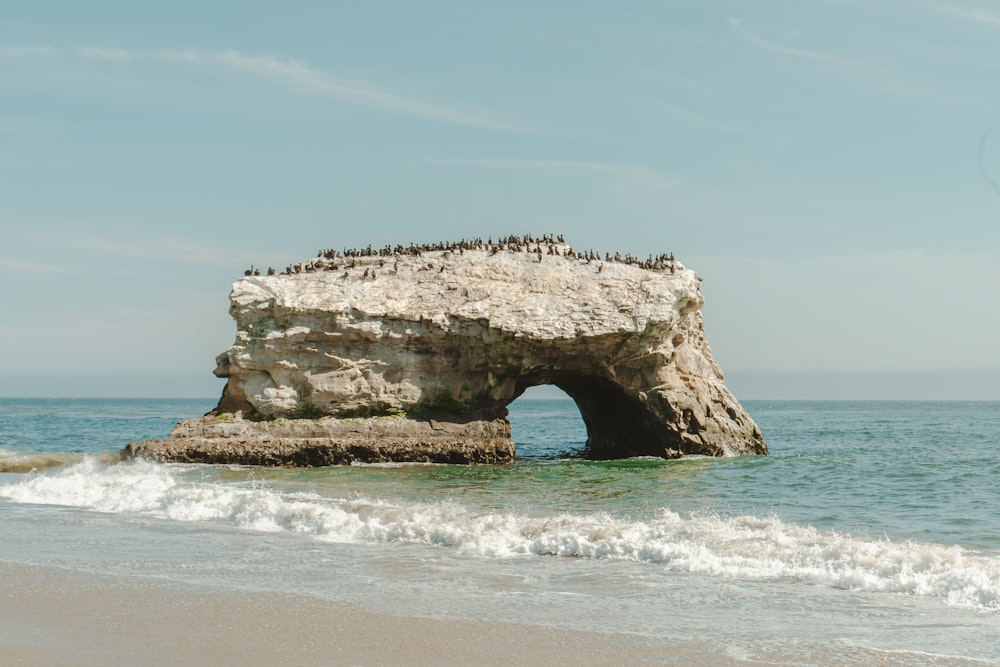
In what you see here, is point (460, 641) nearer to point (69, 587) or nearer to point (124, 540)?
point (69, 587)

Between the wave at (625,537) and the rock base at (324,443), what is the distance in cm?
630

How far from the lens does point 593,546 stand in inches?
479

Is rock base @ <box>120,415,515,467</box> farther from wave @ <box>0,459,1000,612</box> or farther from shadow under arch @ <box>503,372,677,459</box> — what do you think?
wave @ <box>0,459,1000,612</box>

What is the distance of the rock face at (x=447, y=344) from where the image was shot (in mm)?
26719

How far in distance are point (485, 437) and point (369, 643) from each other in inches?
775

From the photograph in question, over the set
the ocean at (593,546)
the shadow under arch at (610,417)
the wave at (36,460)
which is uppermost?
the shadow under arch at (610,417)

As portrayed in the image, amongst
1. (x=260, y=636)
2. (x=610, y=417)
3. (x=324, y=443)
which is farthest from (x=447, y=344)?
(x=260, y=636)

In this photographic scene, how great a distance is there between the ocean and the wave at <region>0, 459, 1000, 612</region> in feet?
0.12

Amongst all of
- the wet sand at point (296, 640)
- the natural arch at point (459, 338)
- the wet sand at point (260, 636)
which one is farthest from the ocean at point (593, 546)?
the natural arch at point (459, 338)

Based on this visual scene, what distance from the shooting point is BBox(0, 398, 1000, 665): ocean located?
854 cm

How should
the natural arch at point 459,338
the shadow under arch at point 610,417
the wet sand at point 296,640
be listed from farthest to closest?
the shadow under arch at point 610,417, the natural arch at point 459,338, the wet sand at point 296,640

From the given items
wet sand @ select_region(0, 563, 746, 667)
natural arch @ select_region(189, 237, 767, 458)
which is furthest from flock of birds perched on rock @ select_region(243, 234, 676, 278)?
wet sand @ select_region(0, 563, 746, 667)

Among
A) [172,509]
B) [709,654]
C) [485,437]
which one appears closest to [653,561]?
[709,654]

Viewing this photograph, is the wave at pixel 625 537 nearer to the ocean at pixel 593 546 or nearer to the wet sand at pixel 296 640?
the ocean at pixel 593 546
